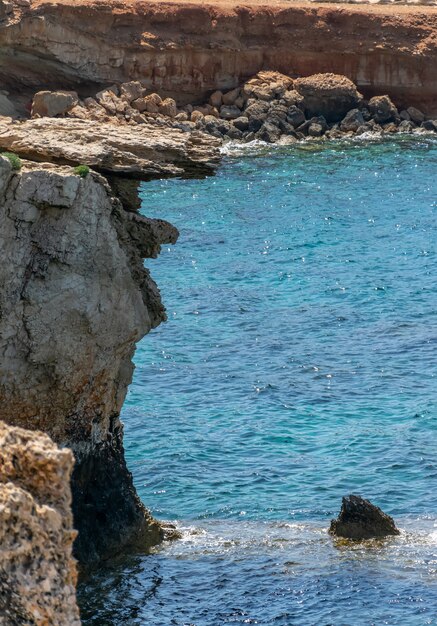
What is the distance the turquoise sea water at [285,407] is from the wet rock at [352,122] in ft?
40.8

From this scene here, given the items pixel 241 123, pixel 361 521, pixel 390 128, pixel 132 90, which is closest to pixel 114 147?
pixel 361 521

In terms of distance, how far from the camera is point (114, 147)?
25.5 m

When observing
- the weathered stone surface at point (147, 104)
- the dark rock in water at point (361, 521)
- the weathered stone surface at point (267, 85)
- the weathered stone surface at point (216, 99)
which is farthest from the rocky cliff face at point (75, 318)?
the weathered stone surface at point (216, 99)

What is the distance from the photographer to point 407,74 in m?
81.2

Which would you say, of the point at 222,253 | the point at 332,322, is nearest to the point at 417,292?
the point at 332,322

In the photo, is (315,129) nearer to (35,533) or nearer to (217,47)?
(217,47)

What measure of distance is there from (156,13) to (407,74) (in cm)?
1672

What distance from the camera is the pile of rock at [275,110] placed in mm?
75875

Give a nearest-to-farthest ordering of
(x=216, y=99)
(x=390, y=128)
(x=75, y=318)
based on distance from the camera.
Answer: (x=75, y=318) < (x=390, y=128) < (x=216, y=99)

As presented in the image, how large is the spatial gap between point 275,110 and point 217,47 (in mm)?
6296

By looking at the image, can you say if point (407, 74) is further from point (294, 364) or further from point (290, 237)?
point (294, 364)

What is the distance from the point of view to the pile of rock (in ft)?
249

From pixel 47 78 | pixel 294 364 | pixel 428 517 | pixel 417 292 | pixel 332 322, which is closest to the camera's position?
pixel 428 517

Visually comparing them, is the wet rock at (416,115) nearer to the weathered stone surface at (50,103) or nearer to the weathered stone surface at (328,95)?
the weathered stone surface at (328,95)
